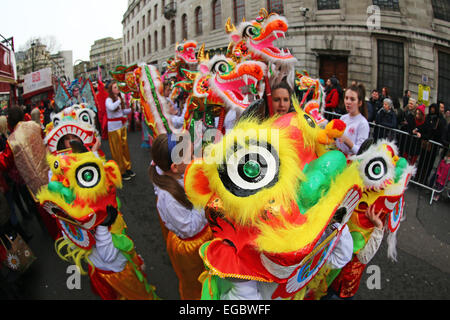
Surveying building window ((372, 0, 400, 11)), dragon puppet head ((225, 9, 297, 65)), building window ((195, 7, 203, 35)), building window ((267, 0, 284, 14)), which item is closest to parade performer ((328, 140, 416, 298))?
dragon puppet head ((225, 9, 297, 65))

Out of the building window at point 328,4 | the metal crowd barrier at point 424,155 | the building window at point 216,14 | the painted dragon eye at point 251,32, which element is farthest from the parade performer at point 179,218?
the building window at point 216,14

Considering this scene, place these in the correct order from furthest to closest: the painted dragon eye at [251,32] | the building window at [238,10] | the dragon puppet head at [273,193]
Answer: the building window at [238,10] < the painted dragon eye at [251,32] < the dragon puppet head at [273,193]

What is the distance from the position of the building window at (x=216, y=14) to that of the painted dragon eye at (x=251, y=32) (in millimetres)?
13297

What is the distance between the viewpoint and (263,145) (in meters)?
1.01

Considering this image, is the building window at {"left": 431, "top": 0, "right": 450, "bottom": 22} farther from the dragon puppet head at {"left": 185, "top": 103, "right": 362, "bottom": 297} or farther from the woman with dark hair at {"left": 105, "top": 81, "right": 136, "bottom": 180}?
the woman with dark hair at {"left": 105, "top": 81, "right": 136, "bottom": 180}

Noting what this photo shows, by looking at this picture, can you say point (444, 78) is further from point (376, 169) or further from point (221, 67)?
point (376, 169)

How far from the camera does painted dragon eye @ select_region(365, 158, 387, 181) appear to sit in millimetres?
1640

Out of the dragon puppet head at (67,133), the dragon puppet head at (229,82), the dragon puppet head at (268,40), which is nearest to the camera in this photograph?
the dragon puppet head at (67,133)

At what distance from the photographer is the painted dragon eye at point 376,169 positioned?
5.38 feet

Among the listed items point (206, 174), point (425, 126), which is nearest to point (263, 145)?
point (206, 174)

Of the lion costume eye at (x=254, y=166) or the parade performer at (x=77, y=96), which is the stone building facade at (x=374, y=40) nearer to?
the lion costume eye at (x=254, y=166)

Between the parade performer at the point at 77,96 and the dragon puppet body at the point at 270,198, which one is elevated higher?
the parade performer at the point at 77,96

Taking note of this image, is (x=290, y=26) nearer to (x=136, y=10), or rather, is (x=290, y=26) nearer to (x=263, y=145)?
(x=263, y=145)

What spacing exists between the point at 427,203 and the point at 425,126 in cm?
152
